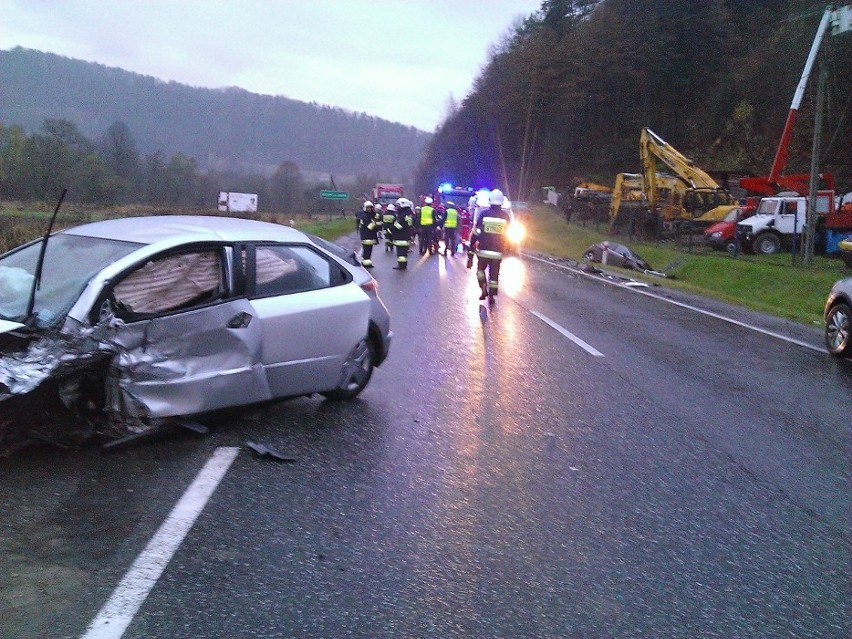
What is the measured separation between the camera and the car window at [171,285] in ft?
18.8

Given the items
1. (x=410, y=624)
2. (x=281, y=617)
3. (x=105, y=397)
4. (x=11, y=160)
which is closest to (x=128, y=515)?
(x=105, y=397)

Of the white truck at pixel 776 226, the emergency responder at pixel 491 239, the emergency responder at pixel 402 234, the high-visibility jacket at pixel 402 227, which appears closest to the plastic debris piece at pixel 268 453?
the emergency responder at pixel 491 239

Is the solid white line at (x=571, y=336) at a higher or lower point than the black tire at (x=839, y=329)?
lower

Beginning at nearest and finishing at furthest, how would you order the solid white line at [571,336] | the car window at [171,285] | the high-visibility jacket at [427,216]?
the car window at [171,285] → the solid white line at [571,336] → the high-visibility jacket at [427,216]

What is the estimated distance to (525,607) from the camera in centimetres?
383

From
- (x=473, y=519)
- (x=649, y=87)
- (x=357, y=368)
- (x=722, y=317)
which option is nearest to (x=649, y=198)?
(x=722, y=317)

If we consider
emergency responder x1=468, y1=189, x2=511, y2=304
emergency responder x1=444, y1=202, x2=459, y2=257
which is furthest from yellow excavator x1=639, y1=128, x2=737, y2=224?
emergency responder x1=468, y1=189, x2=511, y2=304

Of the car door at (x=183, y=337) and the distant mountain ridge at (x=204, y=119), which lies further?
the distant mountain ridge at (x=204, y=119)

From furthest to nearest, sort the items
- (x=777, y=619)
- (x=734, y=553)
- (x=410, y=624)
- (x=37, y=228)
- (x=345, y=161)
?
(x=345, y=161) → (x=37, y=228) → (x=734, y=553) → (x=777, y=619) → (x=410, y=624)

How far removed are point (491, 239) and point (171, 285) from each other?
353 inches

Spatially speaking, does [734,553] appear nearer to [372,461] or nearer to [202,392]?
[372,461]

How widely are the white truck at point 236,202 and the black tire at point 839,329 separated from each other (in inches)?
1200

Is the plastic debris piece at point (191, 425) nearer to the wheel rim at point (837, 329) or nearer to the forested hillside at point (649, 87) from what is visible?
the wheel rim at point (837, 329)

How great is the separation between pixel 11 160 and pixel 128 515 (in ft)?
87.3
